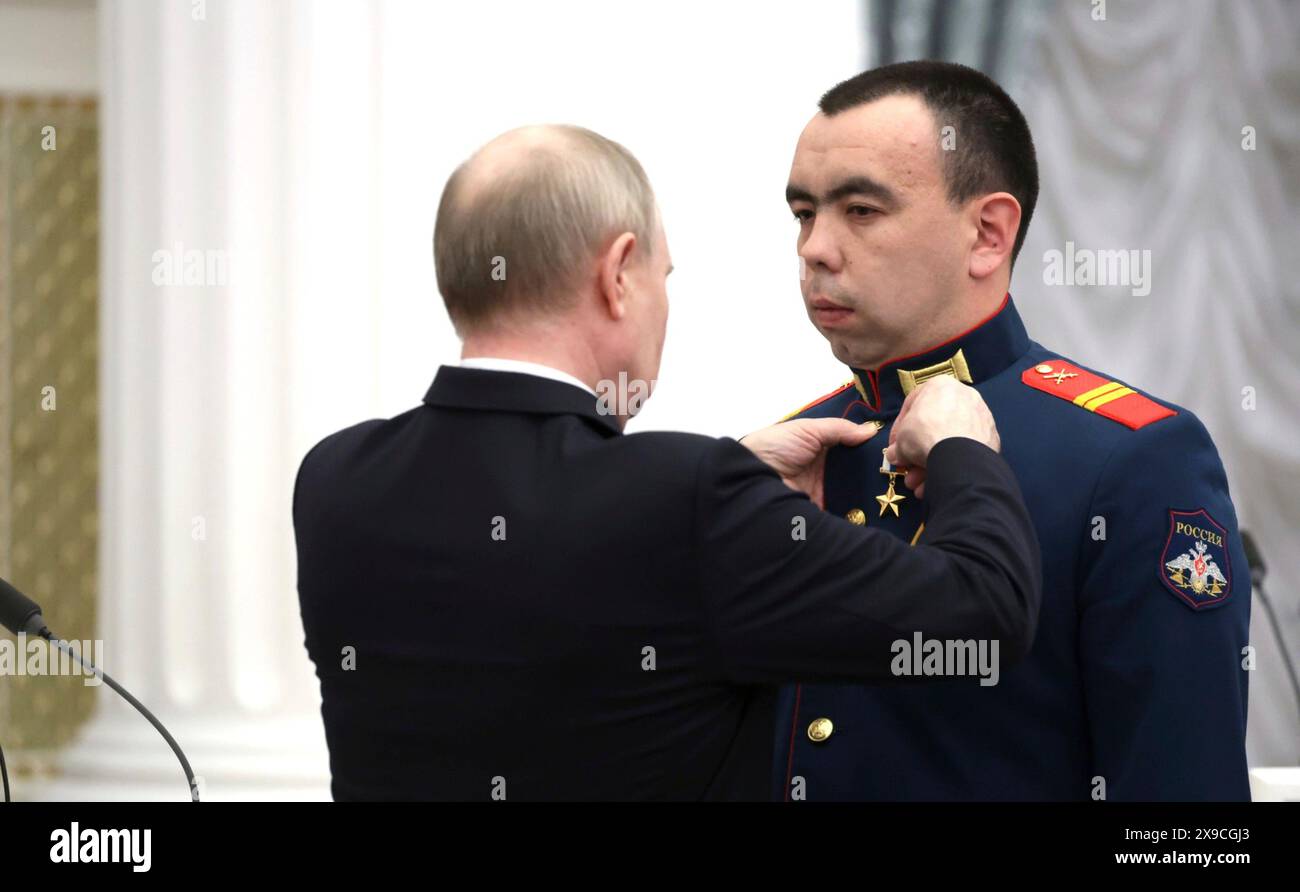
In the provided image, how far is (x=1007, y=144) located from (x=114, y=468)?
6.53ft

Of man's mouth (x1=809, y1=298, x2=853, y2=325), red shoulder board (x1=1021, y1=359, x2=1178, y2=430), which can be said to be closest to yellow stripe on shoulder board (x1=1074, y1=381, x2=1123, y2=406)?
red shoulder board (x1=1021, y1=359, x2=1178, y2=430)

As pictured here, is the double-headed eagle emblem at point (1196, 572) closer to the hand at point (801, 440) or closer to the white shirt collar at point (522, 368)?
the hand at point (801, 440)

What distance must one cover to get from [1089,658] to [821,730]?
0.28 m

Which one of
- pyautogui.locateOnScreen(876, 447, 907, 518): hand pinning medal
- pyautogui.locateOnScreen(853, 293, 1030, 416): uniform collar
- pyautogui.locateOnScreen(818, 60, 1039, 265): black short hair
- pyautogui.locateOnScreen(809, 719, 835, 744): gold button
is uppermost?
pyautogui.locateOnScreen(818, 60, 1039, 265): black short hair

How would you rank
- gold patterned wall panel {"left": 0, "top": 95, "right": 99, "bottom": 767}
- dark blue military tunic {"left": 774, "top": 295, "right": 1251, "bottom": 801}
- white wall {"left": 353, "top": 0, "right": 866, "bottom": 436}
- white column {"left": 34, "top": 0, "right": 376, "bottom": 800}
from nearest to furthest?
dark blue military tunic {"left": 774, "top": 295, "right": 1251, "bottom": 801} < white column {"left": 34, "top": 0, "right": 376, "bottom": 800} < white wall {"left": 353, "top": 0, "right": 866, "bottom": 436} < gold patterned wall panel {"left": 0, "top": 95, "right": 99, "bottom": 767}

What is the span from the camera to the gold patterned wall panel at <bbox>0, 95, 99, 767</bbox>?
4.04 meters

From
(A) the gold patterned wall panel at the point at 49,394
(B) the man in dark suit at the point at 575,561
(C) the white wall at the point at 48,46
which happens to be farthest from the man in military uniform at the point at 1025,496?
(A) the gold patterned wall panel at the point at 49,394

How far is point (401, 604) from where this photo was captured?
1.05 m

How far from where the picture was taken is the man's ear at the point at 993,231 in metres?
1.38

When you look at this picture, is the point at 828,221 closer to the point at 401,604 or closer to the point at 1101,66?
the point at 401,604

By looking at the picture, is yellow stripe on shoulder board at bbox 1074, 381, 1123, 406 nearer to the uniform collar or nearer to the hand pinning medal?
the uniform collar

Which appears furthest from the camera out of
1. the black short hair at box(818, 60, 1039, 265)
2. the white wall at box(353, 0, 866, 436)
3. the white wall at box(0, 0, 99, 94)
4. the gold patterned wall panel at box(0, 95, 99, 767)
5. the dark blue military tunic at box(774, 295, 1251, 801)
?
the gold patterned wall panel at box(0, 95, 99, 767)

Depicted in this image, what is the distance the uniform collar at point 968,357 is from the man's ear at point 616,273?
1.51 feet
